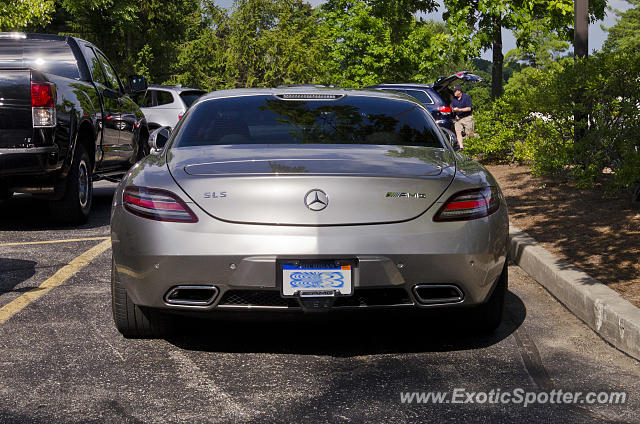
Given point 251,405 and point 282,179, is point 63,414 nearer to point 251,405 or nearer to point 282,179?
point 251,405

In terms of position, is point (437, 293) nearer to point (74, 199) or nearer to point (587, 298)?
point (587, 298)

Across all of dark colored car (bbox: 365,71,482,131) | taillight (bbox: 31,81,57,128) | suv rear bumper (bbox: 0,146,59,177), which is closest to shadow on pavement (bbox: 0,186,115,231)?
suv rear bumper (bbox: 0,146,59,177)

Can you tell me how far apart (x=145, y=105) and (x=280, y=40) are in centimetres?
3886

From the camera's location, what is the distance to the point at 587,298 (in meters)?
5.68

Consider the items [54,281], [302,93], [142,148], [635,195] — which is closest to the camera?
[302,93]

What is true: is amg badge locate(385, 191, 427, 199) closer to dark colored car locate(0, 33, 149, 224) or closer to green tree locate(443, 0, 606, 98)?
dark colored car locate(0, 33, 149, 224)

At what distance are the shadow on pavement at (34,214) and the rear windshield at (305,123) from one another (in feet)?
15.5

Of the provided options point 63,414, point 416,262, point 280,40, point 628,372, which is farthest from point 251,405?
point 280,40

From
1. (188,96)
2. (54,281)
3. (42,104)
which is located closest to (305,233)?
(54,281)

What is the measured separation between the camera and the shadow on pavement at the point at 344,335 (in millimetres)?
4945

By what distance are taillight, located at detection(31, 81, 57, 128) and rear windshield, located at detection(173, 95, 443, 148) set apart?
3.75 metres

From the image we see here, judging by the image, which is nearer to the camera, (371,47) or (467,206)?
(467,206)

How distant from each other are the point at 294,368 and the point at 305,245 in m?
0.65

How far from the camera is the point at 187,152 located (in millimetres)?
5172
